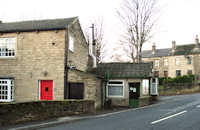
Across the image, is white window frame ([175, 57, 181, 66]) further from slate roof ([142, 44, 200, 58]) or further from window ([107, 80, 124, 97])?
window ([107, 80, 124, 97])

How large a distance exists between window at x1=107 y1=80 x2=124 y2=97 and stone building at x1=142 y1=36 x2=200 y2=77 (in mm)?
32412

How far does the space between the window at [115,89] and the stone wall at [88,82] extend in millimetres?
2981

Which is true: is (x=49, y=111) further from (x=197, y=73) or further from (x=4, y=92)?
(x=197, y=73)

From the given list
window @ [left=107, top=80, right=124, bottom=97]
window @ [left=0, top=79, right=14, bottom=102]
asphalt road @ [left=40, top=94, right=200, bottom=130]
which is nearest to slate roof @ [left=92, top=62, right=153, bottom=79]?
window @ [left=107, top=80, right=124, bottom=97]

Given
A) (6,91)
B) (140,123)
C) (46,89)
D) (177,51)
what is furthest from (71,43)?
(177,51)

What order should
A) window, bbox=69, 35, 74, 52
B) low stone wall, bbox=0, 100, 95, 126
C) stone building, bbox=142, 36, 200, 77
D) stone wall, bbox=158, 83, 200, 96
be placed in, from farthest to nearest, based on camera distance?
stone building, bbox=142, 36, 200, 77 < stone wall, bbox=158, 83, 200, 96 < window, bbox=69, 35, 74, 52 < low stone wall, bbox=0, 100, 95, 126

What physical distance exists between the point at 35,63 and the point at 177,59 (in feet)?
153

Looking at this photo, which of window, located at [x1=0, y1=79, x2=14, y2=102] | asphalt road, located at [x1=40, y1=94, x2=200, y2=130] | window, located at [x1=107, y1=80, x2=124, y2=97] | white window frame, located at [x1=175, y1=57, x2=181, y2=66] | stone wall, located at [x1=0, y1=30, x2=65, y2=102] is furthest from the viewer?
white window frame, located at [x1=175, y1=57, x2=181, y2=66]

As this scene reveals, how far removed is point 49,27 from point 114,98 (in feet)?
32.4

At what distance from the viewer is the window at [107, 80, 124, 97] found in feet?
75.5

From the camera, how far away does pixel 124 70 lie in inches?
936

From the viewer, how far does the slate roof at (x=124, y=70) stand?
75.5 ft

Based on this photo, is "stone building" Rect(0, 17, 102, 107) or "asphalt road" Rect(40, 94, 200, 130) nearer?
"asphalt road" Rect(40, 94, 200, 130)

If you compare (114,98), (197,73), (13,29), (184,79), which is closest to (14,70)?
(13,29)
